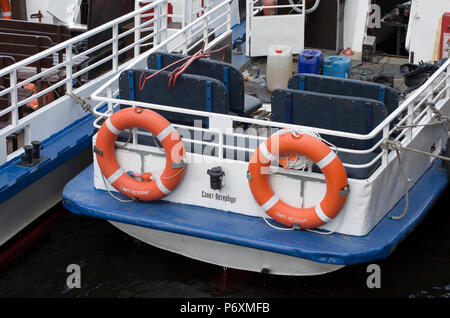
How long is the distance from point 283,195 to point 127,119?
1.65 m

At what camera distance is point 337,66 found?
10492mm

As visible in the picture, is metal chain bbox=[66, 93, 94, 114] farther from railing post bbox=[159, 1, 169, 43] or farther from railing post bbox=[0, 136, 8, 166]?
railing post bbox=[159, 1, 169, 43]

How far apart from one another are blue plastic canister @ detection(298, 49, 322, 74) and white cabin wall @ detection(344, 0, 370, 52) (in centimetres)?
149

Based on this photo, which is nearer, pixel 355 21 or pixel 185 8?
pixel 185 8

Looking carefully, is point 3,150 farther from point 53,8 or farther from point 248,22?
point 53,8

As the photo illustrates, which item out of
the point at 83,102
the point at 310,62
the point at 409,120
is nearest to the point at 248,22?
the point at 310,62

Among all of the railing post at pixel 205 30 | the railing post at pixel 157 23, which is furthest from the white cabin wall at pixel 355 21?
the railing post at pixel 157 23

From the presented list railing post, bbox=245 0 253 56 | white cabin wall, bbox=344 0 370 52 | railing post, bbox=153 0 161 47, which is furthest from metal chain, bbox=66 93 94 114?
white cabin wall, bbox=344 0 370 52

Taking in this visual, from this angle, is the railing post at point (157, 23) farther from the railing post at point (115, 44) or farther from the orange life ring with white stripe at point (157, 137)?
the orange life ring with white stripe at point (157, 137)

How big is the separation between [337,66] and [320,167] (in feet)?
11.1

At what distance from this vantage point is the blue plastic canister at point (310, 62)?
1052cm

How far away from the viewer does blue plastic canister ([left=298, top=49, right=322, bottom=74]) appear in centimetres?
1052
